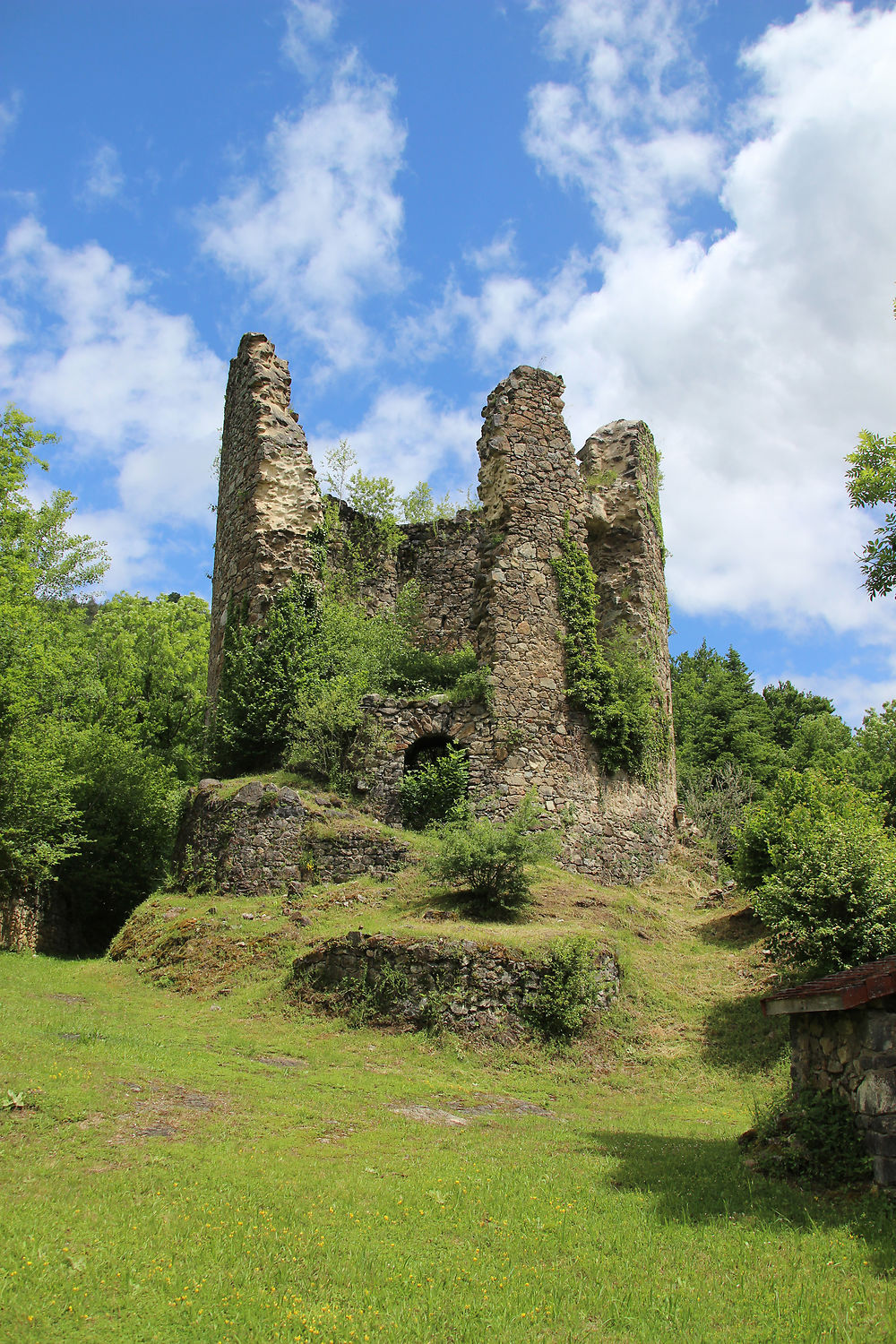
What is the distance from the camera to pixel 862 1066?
6.50 metres

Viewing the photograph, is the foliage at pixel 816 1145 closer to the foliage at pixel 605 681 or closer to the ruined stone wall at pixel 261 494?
the foliage at pixel 605 681

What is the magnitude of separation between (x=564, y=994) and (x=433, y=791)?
544cm

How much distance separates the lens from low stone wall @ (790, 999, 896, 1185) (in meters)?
6.23

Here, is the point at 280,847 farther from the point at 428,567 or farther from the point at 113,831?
the point at 428,567

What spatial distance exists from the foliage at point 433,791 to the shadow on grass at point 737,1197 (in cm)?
837

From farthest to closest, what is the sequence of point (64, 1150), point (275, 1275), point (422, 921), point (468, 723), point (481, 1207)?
1. point (468, 723)
2. point (422, 921)
3. point (64, 1150)
4. point (481, 1207)
5. point (275, 1275)

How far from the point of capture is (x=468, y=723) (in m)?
16.5

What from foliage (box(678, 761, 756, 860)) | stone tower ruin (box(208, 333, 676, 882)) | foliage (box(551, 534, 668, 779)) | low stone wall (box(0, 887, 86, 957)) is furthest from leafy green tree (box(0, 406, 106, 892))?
foliage (box(678, 761, 756, 860))

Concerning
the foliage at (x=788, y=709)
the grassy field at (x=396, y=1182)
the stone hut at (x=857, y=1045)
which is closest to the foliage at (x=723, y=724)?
the foliage at (x=788, y=709)

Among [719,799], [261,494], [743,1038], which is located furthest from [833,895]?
[719,799]

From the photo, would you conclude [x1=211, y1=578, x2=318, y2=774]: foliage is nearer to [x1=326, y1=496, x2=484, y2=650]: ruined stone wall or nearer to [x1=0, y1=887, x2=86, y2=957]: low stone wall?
[x1=326, y1=496, x2=484, y2=650]: ruined stone wall

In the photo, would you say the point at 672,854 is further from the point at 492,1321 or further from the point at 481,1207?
the point at 492,1321

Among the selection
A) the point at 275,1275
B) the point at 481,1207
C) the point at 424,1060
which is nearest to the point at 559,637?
the point at 424,1060

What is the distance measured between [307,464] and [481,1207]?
16568 mm
